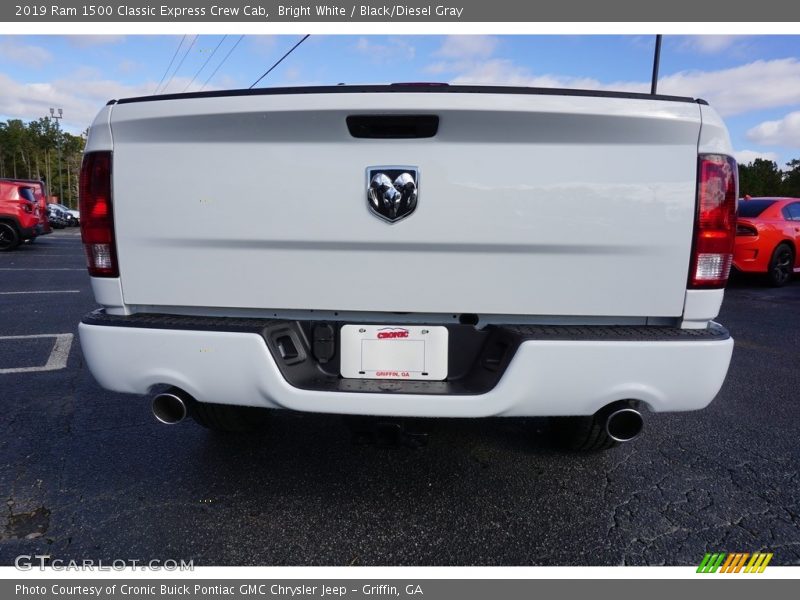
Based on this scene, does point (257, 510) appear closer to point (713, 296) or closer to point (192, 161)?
point (192, 161)

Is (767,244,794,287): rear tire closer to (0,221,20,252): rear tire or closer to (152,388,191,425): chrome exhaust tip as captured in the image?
(152,388,191,425): chrome exhaust tip

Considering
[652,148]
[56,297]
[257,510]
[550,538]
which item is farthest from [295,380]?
[56,297]

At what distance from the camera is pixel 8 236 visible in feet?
50.4

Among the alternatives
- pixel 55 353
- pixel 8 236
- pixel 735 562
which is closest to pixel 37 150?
pixel 8 236

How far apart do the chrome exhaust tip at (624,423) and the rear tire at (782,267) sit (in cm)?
926

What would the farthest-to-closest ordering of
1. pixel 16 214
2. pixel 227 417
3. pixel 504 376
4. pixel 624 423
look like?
pixel 16 214 < pixel 227 417 < pixel 624 423 < pixel 504 376

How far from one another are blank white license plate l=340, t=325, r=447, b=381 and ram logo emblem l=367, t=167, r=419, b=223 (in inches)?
16.3

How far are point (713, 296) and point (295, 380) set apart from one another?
59.1 inches

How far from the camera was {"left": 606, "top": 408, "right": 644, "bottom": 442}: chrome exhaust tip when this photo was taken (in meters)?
1.93

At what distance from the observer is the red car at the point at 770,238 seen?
29.9 feet

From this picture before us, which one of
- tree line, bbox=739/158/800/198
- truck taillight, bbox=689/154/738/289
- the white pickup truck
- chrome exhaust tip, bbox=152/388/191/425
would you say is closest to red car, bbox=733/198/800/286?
truck taillight, bbox=689/154/738/289

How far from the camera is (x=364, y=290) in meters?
1.96

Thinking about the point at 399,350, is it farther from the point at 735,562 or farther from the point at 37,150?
Result: the point at 37,150

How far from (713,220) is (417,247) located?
1.01m
